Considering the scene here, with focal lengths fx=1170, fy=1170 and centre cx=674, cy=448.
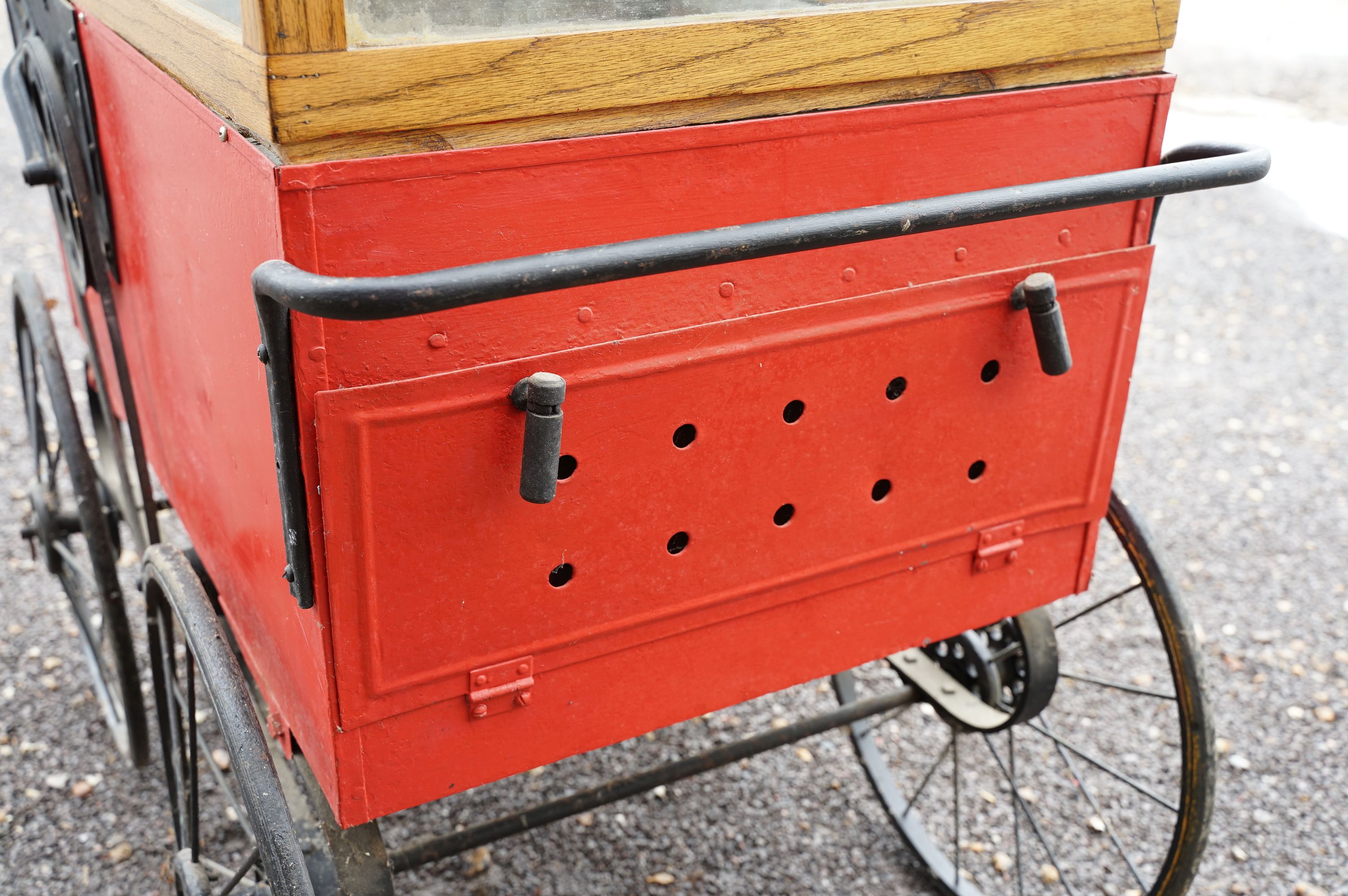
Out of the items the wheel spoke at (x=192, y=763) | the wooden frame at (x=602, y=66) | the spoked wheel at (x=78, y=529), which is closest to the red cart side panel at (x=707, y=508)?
the wooden frame at (x=602, y=66)

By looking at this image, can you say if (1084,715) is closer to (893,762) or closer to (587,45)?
(893,762)

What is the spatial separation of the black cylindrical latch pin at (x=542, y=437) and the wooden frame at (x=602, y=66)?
0.87 ft

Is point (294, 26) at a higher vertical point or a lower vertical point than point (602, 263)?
higher

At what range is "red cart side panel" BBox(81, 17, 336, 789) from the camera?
1.31m

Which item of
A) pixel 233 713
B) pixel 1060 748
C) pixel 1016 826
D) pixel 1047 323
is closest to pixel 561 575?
pixel 233 713

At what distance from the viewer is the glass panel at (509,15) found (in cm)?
112

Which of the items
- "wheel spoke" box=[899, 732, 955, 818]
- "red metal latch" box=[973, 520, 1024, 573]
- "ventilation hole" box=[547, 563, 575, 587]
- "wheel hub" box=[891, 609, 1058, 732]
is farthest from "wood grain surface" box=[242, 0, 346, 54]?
"wheel spoke" box=[899, 732, 955, 818]

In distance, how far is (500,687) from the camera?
4.82 feet

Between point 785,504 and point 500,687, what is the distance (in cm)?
45

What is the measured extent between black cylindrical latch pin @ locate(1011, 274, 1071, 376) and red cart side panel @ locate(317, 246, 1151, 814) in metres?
0.06

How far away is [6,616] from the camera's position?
3422mm

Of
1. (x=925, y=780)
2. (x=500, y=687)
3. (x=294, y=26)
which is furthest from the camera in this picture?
(x=925, y=780)

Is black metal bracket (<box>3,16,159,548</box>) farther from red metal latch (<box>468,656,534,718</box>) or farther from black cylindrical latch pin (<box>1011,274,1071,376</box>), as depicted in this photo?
black cylindrical latch pin (<box>1011,274,1071,376</box>)

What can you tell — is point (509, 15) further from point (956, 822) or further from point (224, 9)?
point (956, 822)
